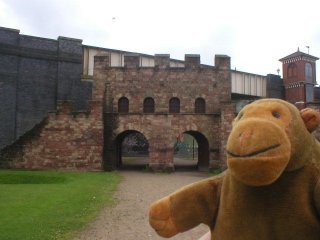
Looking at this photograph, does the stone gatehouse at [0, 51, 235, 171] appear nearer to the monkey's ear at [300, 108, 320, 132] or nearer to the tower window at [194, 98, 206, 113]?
the tower window at [194, 98, 206, 113]

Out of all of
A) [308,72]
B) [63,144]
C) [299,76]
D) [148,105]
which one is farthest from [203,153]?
[308,72]

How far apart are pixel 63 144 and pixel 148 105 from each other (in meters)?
6.32

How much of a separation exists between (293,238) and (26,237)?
6.21m

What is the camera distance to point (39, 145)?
23438mm

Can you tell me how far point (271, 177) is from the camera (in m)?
2.69

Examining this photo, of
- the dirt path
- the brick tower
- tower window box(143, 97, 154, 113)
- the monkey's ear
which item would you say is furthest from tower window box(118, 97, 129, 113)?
the monkey's ear

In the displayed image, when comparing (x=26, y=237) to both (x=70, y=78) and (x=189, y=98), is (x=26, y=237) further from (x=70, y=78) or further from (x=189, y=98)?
(x=70, y=78)

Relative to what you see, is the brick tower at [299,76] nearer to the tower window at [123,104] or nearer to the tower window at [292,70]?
the tower window at [292,70]

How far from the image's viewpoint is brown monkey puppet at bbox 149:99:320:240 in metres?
2.70

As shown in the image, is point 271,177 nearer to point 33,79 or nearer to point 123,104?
point 123,104

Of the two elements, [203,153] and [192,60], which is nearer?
[192,60]

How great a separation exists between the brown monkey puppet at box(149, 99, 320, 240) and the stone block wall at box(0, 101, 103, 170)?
21.0m

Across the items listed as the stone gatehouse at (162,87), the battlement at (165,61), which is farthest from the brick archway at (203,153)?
the battlement at (165,61)

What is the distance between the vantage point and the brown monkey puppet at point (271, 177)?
2.70 m
